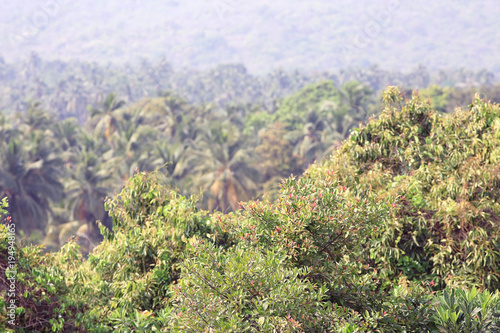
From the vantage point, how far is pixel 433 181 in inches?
458

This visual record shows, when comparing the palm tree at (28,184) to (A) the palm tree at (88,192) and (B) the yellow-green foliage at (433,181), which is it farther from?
(B) the yellow-green foliage at (433,181)

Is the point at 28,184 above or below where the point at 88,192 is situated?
above

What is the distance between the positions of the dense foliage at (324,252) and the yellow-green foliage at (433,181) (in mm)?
28

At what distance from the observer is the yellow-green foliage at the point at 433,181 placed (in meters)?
10.3

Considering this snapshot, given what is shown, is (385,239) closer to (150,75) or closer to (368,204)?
(368,204)

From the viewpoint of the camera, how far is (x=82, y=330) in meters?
9.21

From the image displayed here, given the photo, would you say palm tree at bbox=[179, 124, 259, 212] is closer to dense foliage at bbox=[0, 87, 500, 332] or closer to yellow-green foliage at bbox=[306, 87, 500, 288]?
yellow-green foliage at bbox=[306, 87, 500, 288]

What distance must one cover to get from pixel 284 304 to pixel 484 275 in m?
5.39

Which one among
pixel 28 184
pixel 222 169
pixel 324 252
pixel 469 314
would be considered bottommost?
pixel 222 169

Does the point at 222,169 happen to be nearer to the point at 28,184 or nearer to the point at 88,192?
→ the point at 88,192

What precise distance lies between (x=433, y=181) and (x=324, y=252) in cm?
500

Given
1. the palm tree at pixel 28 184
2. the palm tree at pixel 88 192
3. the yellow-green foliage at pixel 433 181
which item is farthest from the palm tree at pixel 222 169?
the yellow-green foliage at pixel 433 181

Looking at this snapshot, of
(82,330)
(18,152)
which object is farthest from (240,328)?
(18,152)

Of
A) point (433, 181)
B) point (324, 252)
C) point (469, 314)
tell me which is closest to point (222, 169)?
point (433, 181)
